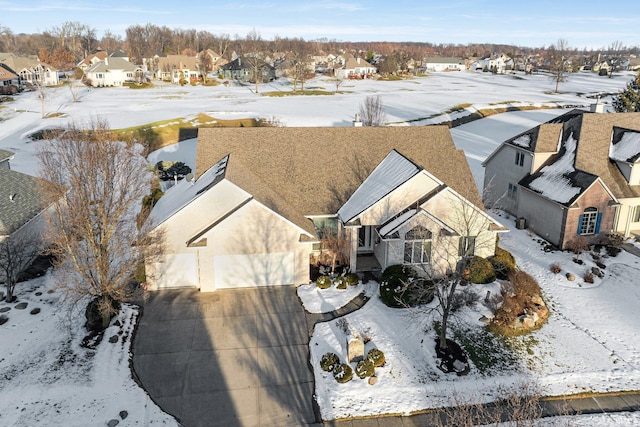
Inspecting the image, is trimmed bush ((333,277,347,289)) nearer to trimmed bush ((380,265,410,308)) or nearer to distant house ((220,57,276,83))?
→ trimmed bush ((380,265,410,308))

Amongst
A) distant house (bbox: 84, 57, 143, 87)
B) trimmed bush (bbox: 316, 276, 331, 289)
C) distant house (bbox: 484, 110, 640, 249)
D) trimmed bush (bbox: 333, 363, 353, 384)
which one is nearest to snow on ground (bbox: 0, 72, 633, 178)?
distant house (bbox: 84, 57, 143, 87)

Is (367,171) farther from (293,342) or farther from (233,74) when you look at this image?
(233,74)

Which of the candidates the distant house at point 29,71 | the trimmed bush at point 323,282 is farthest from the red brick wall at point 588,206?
the distant house at point 29,71

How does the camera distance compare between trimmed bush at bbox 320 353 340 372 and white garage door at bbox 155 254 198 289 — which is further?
white garage door at bbox 155 254 198 289

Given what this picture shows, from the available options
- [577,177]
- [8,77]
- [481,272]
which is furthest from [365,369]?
[8,77]

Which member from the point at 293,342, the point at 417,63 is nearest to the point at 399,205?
the point at 293,342

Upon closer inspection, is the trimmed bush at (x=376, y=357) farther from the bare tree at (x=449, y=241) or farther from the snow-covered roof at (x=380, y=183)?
the snow-covered roof at (x=380, y=183)
